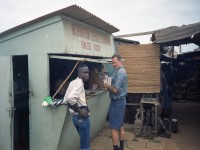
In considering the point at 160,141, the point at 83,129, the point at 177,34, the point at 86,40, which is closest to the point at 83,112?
the point at 83,129

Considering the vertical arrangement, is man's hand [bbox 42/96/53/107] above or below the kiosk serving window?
below

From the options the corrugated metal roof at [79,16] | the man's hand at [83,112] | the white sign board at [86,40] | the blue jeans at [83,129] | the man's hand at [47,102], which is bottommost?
the blue jeans at [83,129]

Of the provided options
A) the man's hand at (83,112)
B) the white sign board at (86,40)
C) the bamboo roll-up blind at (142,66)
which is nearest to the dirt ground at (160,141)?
the bamboo roll-up blind at (142,66)

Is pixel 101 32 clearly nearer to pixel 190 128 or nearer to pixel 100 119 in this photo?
pixel 100 119

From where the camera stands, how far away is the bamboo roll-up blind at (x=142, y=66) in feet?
26.1

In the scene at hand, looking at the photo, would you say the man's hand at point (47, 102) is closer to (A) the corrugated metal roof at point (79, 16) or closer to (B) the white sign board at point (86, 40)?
(B) the white sign board at point (86, 40)

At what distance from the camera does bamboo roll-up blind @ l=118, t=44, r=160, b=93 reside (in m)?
7.95

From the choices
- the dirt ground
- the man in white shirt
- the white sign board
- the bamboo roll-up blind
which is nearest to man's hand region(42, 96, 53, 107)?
the man in white shirt

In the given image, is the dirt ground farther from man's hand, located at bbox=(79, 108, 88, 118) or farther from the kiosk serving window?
man's hand, located at bbox=(79, 108, 88, 118)

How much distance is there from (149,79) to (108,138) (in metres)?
2.55

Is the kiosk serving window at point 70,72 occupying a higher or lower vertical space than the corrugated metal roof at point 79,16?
lower

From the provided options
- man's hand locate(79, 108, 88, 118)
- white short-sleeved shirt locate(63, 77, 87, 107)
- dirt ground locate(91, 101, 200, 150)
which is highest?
white short-sleeved shirt locate(63, 77, 87, 107)

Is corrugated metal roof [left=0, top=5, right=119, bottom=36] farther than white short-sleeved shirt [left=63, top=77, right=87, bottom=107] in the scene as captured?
Yes

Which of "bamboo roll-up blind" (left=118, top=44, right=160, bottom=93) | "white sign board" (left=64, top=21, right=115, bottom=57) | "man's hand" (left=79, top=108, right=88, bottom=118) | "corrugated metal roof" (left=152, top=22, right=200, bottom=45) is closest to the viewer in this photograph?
"man's hand" (left=79, top=108, right=88, bottom=118)
